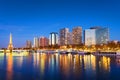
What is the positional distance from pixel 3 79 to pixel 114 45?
13769 centimetres

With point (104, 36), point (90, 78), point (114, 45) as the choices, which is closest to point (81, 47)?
point (104, 36)

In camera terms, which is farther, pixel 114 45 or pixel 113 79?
pixel 114 45

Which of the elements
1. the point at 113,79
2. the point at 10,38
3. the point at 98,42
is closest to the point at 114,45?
the point at 98,42

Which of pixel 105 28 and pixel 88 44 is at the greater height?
pixel 105 28

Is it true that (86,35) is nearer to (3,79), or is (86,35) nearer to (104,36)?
(104,36)

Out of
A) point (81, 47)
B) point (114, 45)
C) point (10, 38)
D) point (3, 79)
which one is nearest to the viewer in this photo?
point (3, 79)

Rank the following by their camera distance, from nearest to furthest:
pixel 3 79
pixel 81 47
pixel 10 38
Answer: pixel 3 79
pixel 10 38
pixel 81 47

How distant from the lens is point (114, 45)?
159875 mm

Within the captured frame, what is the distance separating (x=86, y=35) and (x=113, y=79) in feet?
550

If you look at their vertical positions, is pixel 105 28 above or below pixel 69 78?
above

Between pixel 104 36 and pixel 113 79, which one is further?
pixel 104 36

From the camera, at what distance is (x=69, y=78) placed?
29.5 meters

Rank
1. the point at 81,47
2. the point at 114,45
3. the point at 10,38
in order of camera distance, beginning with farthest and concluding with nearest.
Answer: the point at 81,47
the point at 10,38
the point at 114,45

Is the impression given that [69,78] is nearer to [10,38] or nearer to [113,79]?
[113,79]
